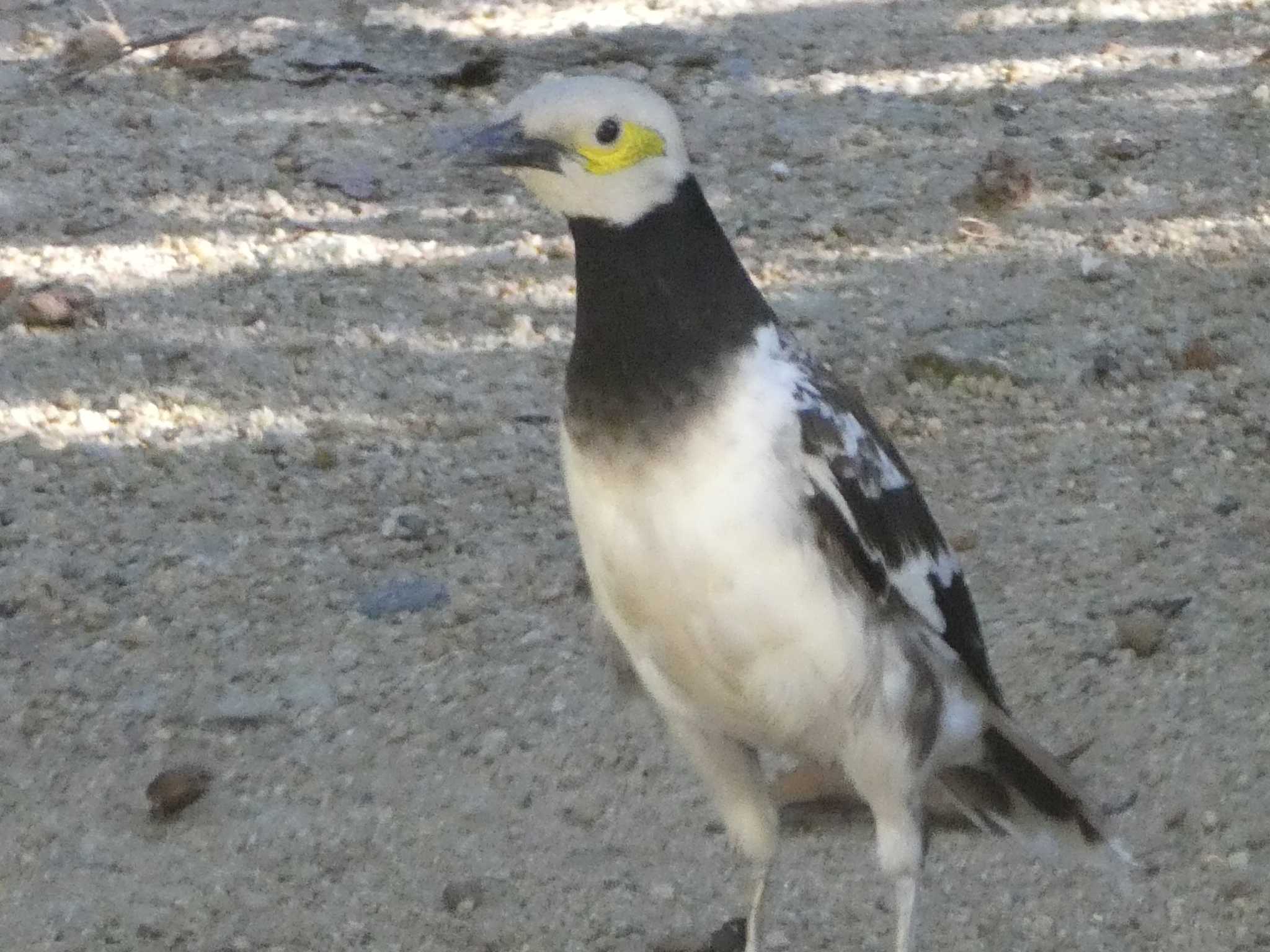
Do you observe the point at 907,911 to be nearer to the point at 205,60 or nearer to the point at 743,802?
the point at 743,802

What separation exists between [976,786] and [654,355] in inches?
41.0

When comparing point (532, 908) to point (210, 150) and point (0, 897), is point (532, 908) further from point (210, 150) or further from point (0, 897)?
point (210, 150)

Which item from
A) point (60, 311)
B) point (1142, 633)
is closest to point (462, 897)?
point (1142, 633)

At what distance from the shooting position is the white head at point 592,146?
277cm

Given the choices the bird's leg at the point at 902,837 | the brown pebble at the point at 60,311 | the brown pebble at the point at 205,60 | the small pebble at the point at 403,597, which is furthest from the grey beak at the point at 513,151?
the brown pebble at the point at 205,60

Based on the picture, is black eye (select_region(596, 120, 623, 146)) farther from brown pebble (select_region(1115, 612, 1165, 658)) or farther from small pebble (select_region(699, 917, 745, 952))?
brown pebble (select_region(1115, 612, 1165, 658))

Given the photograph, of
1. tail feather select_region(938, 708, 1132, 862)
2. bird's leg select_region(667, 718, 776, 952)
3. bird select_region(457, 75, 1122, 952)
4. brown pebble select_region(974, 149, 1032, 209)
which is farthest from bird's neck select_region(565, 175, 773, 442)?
brown pebble select_region(974, 149, 1032, 209)

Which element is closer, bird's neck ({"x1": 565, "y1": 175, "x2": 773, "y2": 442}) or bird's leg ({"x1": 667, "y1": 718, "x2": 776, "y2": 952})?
bird's neck ({"x1": 565, "y1": 175, "x2": 773, "y2": 442})

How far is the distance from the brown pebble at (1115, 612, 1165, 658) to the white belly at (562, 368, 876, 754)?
115 cm

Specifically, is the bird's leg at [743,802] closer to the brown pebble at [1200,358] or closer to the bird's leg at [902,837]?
the bird's leg at [902,837]

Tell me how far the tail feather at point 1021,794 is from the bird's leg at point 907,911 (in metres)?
0.25

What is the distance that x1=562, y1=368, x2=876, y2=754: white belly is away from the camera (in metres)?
2.73

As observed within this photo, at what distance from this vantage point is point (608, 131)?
2.78m

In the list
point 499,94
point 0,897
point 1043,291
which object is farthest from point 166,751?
point 499,94
